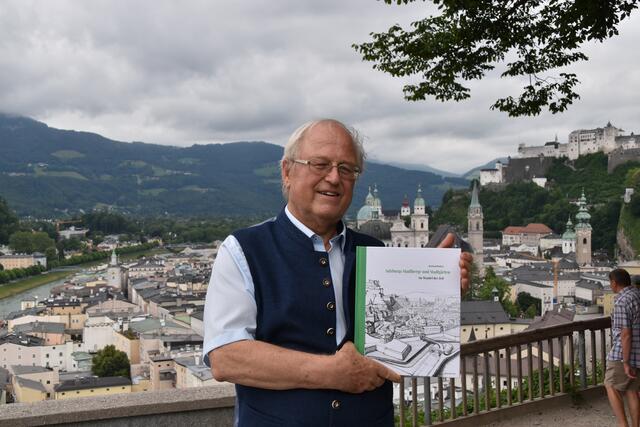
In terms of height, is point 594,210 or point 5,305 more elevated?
point 594,210

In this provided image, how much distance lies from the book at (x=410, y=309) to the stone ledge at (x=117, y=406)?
191 cm

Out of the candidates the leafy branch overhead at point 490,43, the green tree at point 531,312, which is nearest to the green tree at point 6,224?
the green tree at point 531,312

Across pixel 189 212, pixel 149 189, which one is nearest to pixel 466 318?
pixel 189 212

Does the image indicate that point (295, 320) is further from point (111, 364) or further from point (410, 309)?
point (111, 364)

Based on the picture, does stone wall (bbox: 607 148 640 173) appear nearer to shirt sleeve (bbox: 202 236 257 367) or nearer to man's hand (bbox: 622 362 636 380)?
man's hand (bbox: 622 362 636 380)

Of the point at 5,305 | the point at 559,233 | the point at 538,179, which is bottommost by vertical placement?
the point at 5,305

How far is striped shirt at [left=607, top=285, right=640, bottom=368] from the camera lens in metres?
4.22

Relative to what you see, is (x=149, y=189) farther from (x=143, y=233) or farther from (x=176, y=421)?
(x=176, y=421)

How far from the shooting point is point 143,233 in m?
105

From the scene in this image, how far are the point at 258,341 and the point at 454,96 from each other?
4.60m

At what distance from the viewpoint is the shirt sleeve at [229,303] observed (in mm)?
1688

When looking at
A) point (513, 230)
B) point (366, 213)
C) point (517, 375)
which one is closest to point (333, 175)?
point (517, 375)

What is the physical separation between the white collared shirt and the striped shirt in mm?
3053

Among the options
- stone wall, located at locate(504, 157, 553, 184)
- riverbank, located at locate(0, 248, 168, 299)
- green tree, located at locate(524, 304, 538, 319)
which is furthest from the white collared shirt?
stone wall, located at locate(504, 157, 553, 184)
